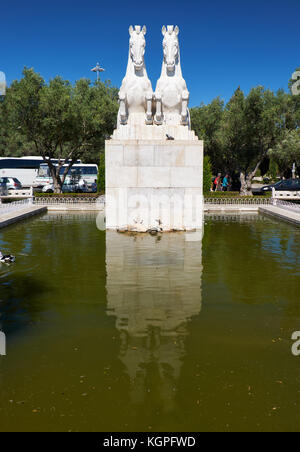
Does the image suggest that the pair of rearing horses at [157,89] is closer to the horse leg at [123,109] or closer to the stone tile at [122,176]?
the horse leg at [123,109]

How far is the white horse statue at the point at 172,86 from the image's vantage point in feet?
46.1

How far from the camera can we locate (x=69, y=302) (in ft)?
22.4

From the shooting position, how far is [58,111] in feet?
93.8

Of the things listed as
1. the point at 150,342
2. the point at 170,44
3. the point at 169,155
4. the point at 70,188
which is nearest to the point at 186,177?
the point at 169,155

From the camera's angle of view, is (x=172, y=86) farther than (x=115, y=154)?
Yes

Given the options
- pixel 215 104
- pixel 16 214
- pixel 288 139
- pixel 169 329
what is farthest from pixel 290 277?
pixel 215 104

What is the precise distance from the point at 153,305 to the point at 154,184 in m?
7.63

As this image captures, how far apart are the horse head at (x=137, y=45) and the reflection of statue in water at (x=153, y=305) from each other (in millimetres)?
6320

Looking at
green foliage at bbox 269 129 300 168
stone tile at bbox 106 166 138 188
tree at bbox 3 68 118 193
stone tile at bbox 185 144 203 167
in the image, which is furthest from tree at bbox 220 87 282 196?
stone tile at bbox 106 166 138 188

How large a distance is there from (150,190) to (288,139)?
20531 mm

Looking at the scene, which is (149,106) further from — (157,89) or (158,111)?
(157,89)
